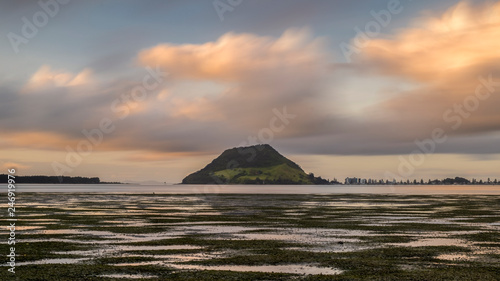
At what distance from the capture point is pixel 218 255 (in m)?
31.1

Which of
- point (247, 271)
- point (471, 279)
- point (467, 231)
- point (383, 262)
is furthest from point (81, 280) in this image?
point (467, 231)

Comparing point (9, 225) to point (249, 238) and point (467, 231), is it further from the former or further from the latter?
point (467, 231)

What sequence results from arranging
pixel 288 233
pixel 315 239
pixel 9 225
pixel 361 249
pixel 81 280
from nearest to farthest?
pixel 81 280 → pixel 361 249 → pixel 315 239 → pixel 288 233 → pixel 9 225

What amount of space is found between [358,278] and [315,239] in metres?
15.8

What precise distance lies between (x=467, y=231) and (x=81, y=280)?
36250 mm

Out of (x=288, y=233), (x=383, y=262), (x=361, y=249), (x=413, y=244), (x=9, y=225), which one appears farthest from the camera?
(x=9, y=225)

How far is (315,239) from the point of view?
40.0 metres

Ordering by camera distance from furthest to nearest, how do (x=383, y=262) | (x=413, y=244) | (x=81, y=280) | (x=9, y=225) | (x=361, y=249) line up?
1. (x=9, y=225)
2. (x=413, y=244)
3. (x=361, y=249)
4. (x=383, y=262)
5. (x=81, y=280)

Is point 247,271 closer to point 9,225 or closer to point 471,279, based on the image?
point 471,279

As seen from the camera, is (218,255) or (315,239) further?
(315,239)

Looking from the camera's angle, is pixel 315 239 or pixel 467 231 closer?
pixel 315 239

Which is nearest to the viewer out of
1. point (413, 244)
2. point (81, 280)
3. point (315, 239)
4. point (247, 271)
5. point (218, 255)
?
point (81, 280)

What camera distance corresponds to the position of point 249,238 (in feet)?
132

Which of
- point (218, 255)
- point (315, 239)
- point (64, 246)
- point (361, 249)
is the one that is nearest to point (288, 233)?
point (315, 239)
